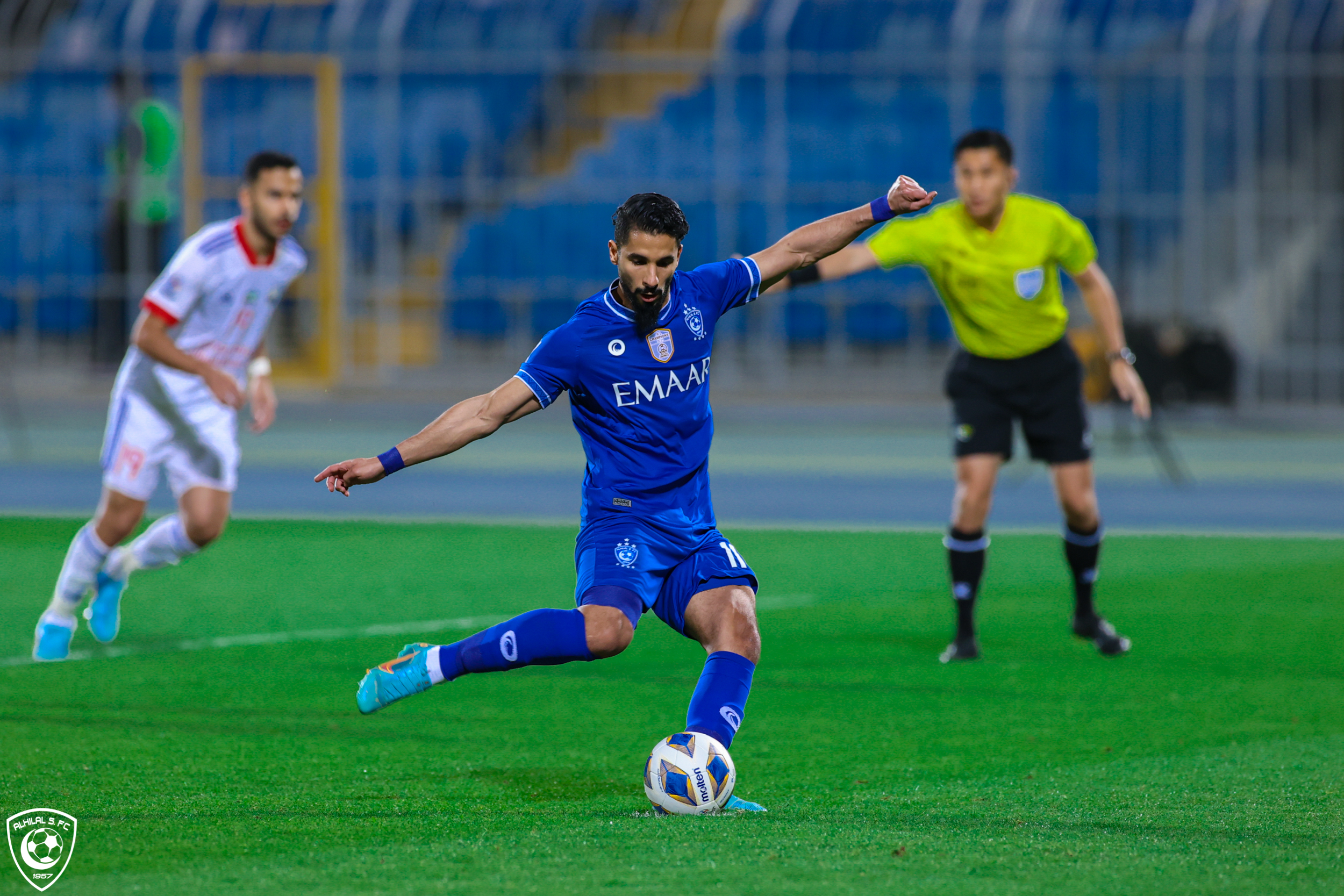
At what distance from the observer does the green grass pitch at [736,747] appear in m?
4.18

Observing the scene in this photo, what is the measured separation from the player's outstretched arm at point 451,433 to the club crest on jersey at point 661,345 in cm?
35

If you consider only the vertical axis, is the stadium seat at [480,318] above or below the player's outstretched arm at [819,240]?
below

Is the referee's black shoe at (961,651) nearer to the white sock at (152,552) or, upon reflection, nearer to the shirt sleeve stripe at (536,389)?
the shirt sleeve stripe at (536,389)

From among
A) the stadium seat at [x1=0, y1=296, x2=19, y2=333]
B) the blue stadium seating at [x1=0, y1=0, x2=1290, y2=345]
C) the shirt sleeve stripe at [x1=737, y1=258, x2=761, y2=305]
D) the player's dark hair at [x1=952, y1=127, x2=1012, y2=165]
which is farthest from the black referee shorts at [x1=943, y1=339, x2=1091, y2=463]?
the stadium seat at [x1=0, y1=296, x2=19, y2=333]

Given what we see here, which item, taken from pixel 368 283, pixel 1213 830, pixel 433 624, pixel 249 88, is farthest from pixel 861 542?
pixel 249 88

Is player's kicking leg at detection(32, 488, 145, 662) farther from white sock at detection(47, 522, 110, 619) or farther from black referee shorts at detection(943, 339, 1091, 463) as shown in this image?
black referee shorts at detection(943, 339, 1091, 463)

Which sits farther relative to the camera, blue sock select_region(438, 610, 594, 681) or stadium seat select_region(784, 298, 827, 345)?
stadium seat select_region(784, 298, 827, 345)

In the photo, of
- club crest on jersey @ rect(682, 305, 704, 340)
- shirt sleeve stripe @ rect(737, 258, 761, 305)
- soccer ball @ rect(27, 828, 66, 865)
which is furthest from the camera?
shirt sleeve stripe @ rect(737, 258, 761, 305)

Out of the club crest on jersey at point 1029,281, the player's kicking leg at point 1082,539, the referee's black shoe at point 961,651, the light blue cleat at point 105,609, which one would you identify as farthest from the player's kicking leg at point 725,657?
the light blue cleat at point 105,609

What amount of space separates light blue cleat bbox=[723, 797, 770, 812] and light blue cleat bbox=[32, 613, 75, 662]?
3.59 metres

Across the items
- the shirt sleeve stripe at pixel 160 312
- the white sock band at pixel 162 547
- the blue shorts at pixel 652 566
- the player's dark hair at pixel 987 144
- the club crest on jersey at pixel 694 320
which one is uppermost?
the player's dark hair at pixel 987 144

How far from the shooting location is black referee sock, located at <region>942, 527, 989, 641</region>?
7.46 metres

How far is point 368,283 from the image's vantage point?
73.6 ft

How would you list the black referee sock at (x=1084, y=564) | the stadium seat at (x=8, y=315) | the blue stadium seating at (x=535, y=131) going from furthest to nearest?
the stadium seat at (x=8, y=315), the blue stadium seating at (x=535, y=131), the black referee sock at (x=1084, y=564)
